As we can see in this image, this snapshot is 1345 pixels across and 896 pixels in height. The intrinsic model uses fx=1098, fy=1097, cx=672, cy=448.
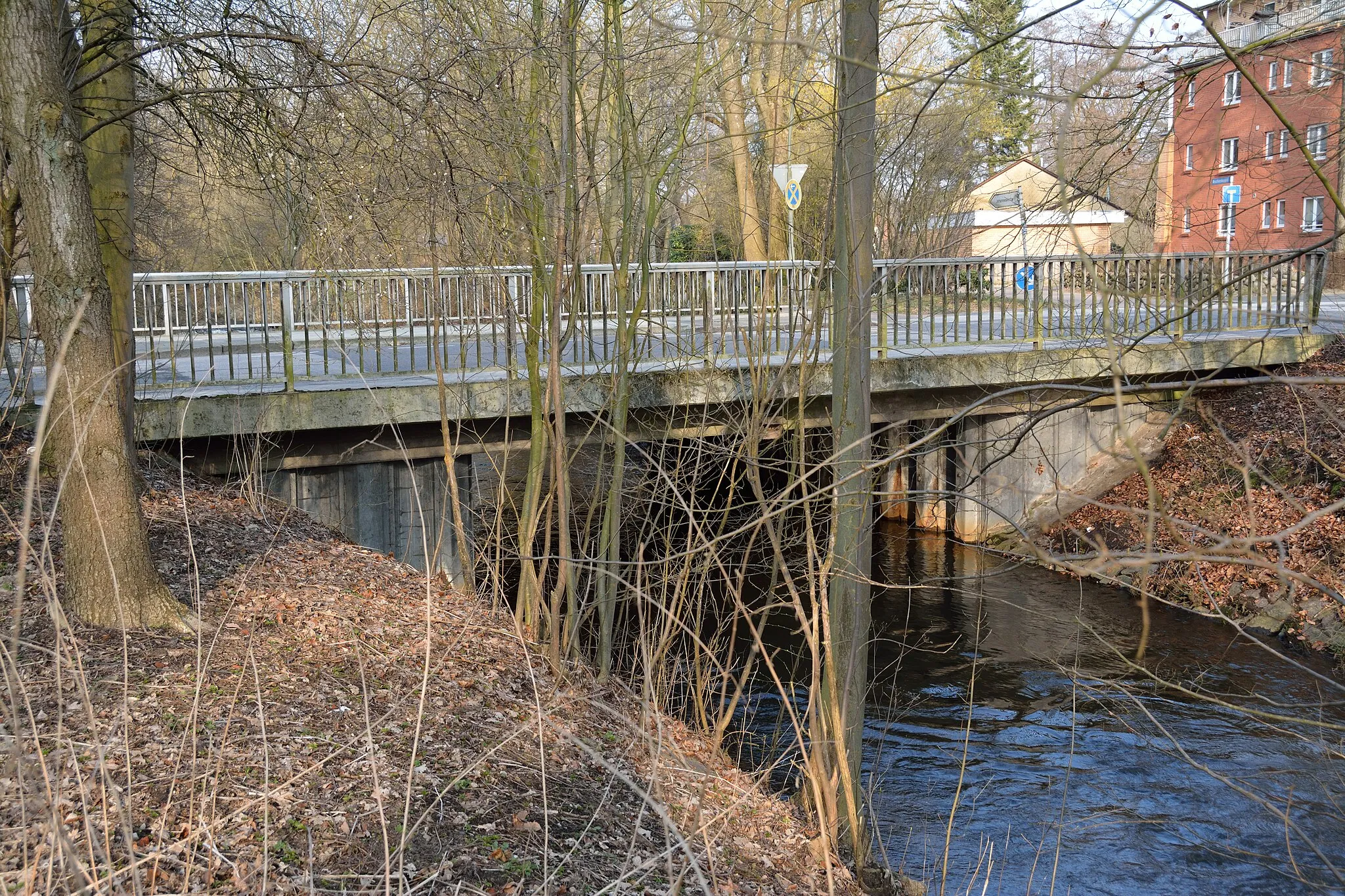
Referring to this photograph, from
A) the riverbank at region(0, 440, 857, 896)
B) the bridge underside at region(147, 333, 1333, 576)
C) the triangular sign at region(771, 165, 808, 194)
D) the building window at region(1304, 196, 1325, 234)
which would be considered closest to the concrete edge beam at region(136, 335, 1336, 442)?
the bridge underside at region(147, 333, 1333, 576)

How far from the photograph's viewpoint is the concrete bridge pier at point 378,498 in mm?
10383

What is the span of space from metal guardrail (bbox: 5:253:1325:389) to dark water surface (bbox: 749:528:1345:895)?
2.40 meters

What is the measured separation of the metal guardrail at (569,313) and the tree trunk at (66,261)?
0.55 m

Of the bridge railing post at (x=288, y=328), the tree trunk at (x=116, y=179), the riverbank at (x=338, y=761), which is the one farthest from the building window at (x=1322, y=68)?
the bridge railing post at (x=288, y=328)

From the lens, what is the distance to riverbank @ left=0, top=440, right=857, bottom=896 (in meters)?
3.48

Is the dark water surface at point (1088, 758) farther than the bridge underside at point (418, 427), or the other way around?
the bridge underside at point (418, 427)

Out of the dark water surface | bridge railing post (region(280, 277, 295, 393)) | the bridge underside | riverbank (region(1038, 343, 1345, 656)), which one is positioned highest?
bridge railing post (region(280, 277, 295, 393))

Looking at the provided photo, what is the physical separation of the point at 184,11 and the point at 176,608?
3.61 m

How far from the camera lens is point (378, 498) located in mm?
10734

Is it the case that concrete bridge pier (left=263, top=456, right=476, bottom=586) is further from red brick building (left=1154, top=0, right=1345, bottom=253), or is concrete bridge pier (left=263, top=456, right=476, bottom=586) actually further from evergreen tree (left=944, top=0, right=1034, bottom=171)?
red brick building (left=1154, top=0, right=1345, bottom=253)

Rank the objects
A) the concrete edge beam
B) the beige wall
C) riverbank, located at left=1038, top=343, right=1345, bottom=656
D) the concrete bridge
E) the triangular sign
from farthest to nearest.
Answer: riverbank, located at left=1038, top=343, right=1345, bottom=656, the concrete edge beam, the concrete bridge, the triangular sign, the beige wall

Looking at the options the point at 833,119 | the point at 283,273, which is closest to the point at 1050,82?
the point at 833,119

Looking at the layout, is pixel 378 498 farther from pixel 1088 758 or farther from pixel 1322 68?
pixel 1322 68

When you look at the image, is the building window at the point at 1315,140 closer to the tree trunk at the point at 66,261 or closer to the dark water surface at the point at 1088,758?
the dark water surface at the point at 1088,758
